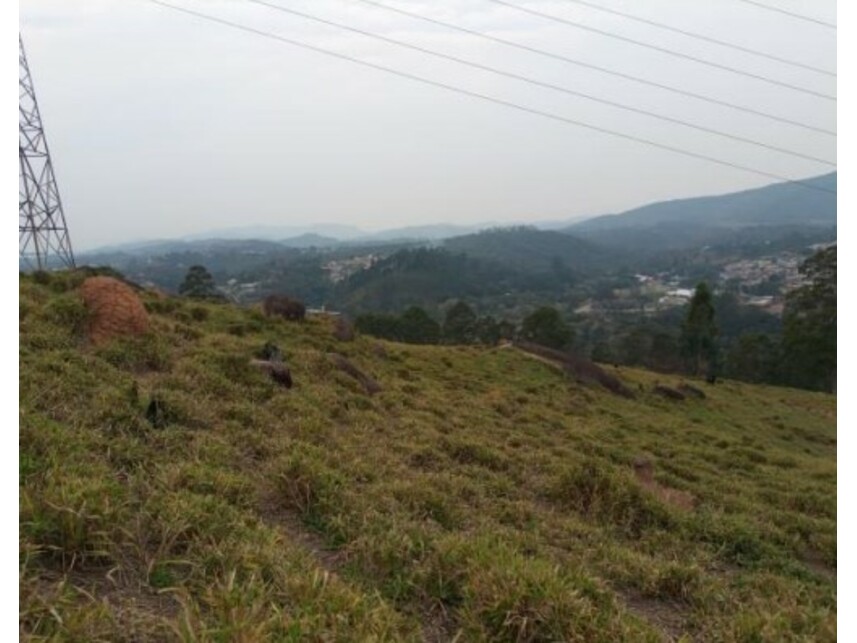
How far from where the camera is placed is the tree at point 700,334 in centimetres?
4356

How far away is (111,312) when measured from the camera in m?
11.0

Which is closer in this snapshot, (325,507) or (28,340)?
(325,507)

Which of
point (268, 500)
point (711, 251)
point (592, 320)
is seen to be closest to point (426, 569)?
point (268, 500)

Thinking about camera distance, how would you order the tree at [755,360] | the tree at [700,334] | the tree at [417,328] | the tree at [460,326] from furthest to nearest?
the tree at [460,326] → the tree at [755,360] → the tree at [417,328] → the tree at [700,334]

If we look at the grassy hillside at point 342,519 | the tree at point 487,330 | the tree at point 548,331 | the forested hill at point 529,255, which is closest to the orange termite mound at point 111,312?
the grassy hillside at point 342,519

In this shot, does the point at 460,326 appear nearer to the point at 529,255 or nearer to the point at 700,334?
the point at 700,334

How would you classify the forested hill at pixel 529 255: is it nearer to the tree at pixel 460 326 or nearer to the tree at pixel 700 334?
the tree at pixel 460 326

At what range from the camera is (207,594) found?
3719 mm

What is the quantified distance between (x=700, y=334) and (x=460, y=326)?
639 inches

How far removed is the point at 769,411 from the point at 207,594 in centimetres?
2740

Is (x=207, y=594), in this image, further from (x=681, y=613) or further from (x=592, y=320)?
(x=592, y=320)

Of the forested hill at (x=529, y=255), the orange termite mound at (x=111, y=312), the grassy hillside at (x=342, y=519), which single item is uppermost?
the forested hill at (x=529, y=255)

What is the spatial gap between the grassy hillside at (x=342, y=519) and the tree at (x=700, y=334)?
104 feet

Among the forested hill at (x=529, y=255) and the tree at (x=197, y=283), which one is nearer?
the tree at (x=197, y=283)
